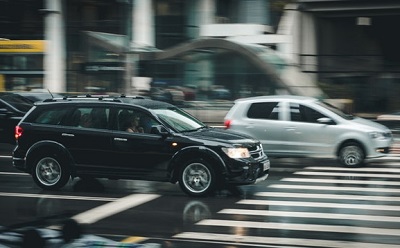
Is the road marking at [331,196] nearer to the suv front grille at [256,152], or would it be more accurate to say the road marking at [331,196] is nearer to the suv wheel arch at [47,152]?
the suv front grille at [256,152]

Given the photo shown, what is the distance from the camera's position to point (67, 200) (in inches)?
468

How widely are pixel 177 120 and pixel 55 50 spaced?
2928 centimetres

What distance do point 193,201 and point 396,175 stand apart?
210 inches

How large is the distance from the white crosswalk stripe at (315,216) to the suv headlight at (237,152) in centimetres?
73

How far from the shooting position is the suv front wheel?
12820 mm

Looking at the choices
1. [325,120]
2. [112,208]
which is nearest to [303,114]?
[325,120]

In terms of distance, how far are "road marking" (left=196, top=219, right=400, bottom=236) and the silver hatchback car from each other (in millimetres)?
6782

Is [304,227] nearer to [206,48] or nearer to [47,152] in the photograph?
[47,152]

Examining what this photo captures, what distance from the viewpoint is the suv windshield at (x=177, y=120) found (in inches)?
489

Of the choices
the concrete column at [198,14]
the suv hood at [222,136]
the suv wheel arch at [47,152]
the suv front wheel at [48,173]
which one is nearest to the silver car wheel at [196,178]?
the suv hood at [222,136]

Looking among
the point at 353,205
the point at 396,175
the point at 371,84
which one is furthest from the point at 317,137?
the point at 371,84

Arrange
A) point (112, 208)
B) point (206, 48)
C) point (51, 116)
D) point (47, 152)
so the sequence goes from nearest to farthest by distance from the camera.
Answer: point (112, 208), point (47, 152), point (51, 116), point (206, 48)

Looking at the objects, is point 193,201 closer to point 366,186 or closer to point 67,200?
point 67,200

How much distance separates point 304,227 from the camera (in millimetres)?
9523
